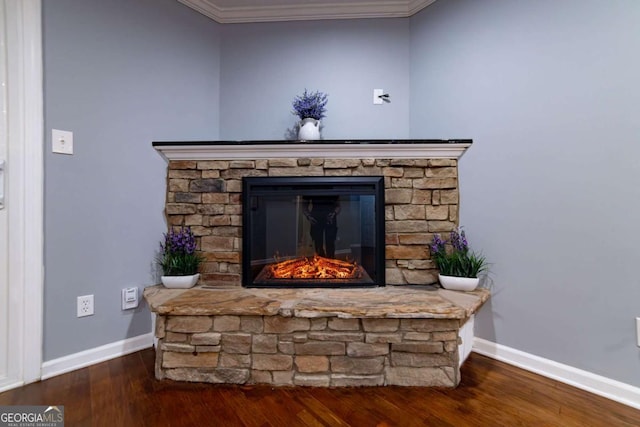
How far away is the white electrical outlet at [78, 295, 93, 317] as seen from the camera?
1.47m

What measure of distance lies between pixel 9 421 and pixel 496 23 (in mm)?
3145

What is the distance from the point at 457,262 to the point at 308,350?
1003mm

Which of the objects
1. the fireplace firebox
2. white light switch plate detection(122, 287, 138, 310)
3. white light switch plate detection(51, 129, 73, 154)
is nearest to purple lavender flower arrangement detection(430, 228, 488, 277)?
the fireplace firebox

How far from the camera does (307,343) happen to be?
134 centimetres

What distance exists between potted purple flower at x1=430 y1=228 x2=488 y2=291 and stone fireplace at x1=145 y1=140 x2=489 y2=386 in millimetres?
64

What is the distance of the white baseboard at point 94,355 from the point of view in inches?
54.2

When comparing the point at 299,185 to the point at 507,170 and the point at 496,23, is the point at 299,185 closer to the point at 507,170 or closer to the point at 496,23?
the point at 507,170

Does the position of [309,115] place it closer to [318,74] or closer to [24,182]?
[318,74]

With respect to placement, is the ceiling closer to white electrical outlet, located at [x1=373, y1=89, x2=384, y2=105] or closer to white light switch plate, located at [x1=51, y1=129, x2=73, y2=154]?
white electrical outlet, located at [x1=373, y1=89, x2=384, y2=105]

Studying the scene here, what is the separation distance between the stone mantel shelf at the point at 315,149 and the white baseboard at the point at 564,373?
122cm

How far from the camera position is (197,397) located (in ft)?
4.03

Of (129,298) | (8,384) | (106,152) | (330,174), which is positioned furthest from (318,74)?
(8,384)

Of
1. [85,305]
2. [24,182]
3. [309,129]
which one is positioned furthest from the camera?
[309,129]

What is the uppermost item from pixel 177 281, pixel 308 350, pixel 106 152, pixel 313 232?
pixel 106 152
